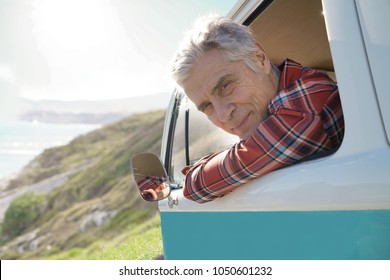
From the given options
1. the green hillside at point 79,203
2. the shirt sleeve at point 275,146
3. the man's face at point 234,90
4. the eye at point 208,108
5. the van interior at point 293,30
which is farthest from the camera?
the green hillside at point 79,203

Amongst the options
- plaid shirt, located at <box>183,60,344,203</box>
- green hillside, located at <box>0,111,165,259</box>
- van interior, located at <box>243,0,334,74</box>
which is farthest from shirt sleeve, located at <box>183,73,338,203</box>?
green hillside, located at <box>0,111,165,259</box>

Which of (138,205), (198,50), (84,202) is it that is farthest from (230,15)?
(84,202)

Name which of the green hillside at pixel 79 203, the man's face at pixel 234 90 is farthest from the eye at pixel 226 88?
the green hillside at pixel 79 203

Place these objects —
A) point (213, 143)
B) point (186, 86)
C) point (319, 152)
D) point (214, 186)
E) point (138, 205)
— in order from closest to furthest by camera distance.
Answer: point (319, 152) < point (214, 186) < point (186, 86) < point (213, 143) < point (138, 205)

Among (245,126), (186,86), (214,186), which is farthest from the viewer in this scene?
(186,86)

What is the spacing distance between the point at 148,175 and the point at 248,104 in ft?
2.89

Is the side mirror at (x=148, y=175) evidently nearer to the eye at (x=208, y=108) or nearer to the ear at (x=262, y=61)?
Answer: the eye at (x=208, y=108)

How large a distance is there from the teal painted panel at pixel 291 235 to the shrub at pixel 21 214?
195 feet

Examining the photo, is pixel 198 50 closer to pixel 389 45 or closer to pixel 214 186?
pixel 214 186

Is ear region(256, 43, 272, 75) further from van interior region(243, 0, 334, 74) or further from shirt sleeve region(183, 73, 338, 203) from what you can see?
shirt sleeve region(183, 73, 338, 203)

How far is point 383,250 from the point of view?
84 cm

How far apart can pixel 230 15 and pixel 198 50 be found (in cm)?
33

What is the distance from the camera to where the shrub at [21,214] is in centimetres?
5412

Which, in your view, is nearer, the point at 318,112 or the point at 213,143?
the point at 318,112
